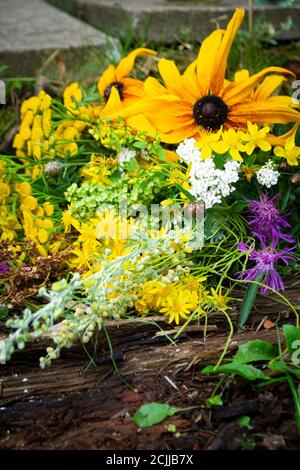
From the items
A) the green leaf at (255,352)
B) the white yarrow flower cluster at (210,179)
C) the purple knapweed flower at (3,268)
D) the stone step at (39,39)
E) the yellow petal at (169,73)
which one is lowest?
the green leaf at (255,352)

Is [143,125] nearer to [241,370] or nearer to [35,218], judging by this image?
[35,218]

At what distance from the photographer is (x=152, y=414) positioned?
1.23 metres

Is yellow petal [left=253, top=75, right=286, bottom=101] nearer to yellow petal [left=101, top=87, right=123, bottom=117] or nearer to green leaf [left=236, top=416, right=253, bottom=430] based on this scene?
yellow petal [left=101, top=87, right=123, bottom=117]

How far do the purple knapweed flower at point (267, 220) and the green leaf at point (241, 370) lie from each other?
0.43 metres

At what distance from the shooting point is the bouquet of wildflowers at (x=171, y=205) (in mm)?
1507

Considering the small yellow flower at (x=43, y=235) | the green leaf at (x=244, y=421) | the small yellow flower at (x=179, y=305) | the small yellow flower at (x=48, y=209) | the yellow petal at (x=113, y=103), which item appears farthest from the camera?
the yellow petal at (x=113, y=103)

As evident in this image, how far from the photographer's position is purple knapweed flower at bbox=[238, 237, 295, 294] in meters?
1.55

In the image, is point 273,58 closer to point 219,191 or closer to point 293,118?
point 293,118

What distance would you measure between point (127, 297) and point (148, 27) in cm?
187

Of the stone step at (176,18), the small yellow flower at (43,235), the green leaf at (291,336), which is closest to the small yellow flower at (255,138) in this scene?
the green leaf at (291,336)

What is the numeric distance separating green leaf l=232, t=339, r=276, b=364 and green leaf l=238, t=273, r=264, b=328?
0.14m

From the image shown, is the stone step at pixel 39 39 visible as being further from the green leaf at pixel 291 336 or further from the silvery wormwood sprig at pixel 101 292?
the green leaf at pixel 291 336

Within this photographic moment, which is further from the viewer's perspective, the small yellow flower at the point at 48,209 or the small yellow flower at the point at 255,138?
the small yellow flower at the point at 48,209

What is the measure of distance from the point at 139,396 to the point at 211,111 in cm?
84
